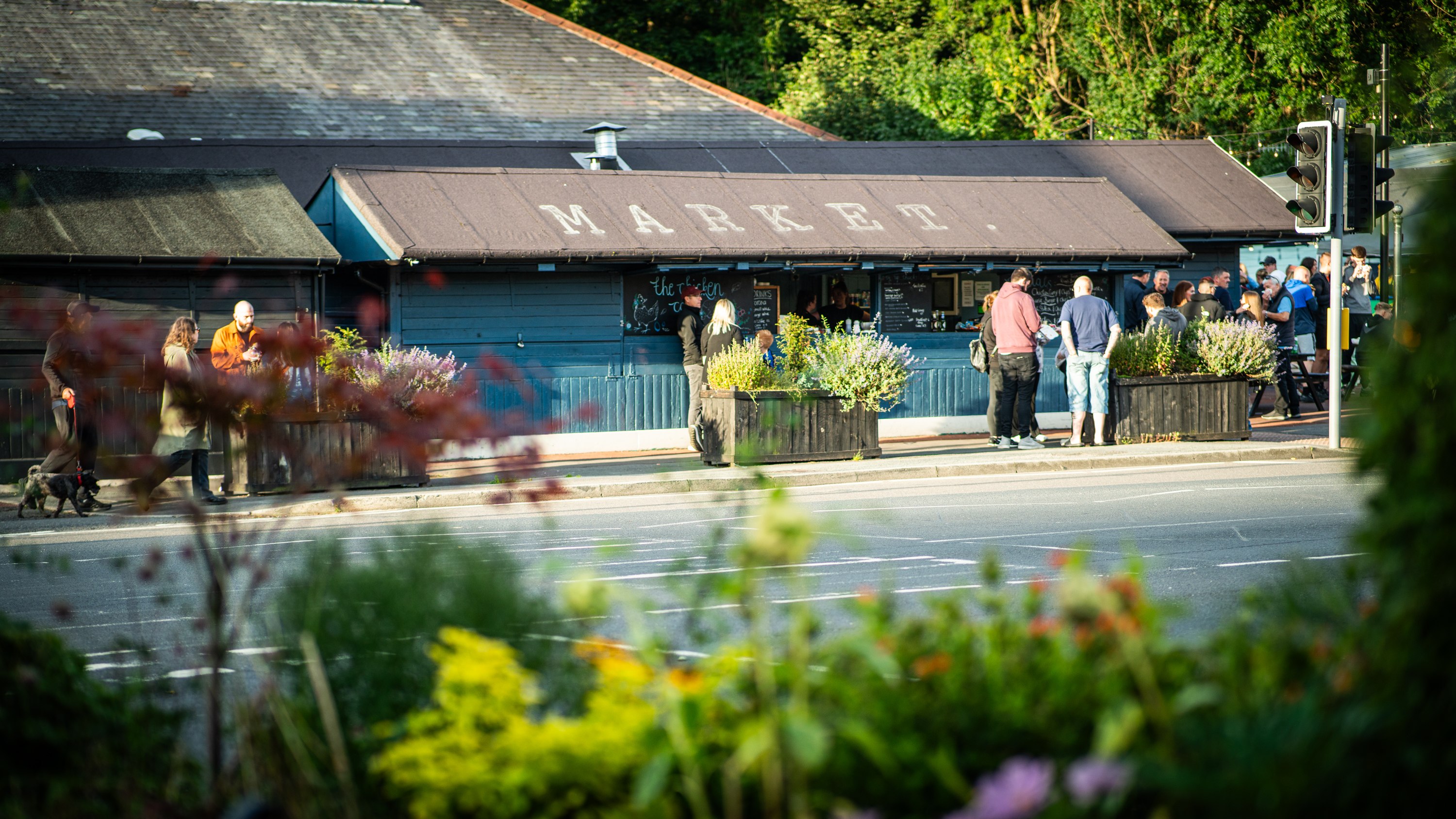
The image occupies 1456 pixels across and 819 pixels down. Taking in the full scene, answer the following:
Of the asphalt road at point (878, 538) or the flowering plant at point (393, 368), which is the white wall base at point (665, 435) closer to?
the flowering plant at point (393, 368)

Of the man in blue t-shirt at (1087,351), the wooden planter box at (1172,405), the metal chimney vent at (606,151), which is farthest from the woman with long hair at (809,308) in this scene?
the wooden planter box at (1172,405)

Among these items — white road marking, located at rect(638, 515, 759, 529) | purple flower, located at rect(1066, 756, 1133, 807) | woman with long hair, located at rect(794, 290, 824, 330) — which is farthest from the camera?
woman with long hair, located at rect(794, 290, 824, 330)

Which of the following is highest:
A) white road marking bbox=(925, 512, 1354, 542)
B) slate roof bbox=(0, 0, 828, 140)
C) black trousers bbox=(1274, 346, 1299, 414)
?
slate roof bbox=(0, 0, 828, 140)

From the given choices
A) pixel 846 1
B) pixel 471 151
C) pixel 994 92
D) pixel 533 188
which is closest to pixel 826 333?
pixel 533 188

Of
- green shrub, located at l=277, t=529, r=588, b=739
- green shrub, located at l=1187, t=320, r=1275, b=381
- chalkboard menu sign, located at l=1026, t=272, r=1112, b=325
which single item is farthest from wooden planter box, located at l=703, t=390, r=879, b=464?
green shrub, located at l=277, t=529, r=588, b=739

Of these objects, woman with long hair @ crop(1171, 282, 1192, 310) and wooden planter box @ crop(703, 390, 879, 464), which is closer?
wooden planter box @ crop(703, 390, 879, 464)

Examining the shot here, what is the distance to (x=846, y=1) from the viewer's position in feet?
138

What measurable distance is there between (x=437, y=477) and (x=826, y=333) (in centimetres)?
476

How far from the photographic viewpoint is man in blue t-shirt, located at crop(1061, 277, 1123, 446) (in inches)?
648

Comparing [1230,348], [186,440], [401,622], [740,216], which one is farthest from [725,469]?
[401,622]

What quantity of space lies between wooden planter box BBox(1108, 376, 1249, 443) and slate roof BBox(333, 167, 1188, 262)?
3875mm

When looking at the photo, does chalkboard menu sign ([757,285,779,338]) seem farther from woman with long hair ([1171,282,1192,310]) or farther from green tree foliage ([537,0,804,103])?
green tree foliage ([537,0,804,103])

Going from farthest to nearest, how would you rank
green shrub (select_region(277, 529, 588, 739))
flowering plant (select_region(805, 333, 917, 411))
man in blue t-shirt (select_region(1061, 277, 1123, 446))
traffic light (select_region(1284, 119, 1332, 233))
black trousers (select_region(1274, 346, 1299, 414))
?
black trousers (select_region(1274, 346, 1299, 414)), man in blue t-shirt (select_region(1061, 277, 1123, 446)), flowering plant (select_region(805, 333, 917, 411)), traffic light (select_region(1284, 119, 1332, 233)), green shrub (select_region(277, 529, 588, 739))

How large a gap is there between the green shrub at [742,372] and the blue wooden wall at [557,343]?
279cm
